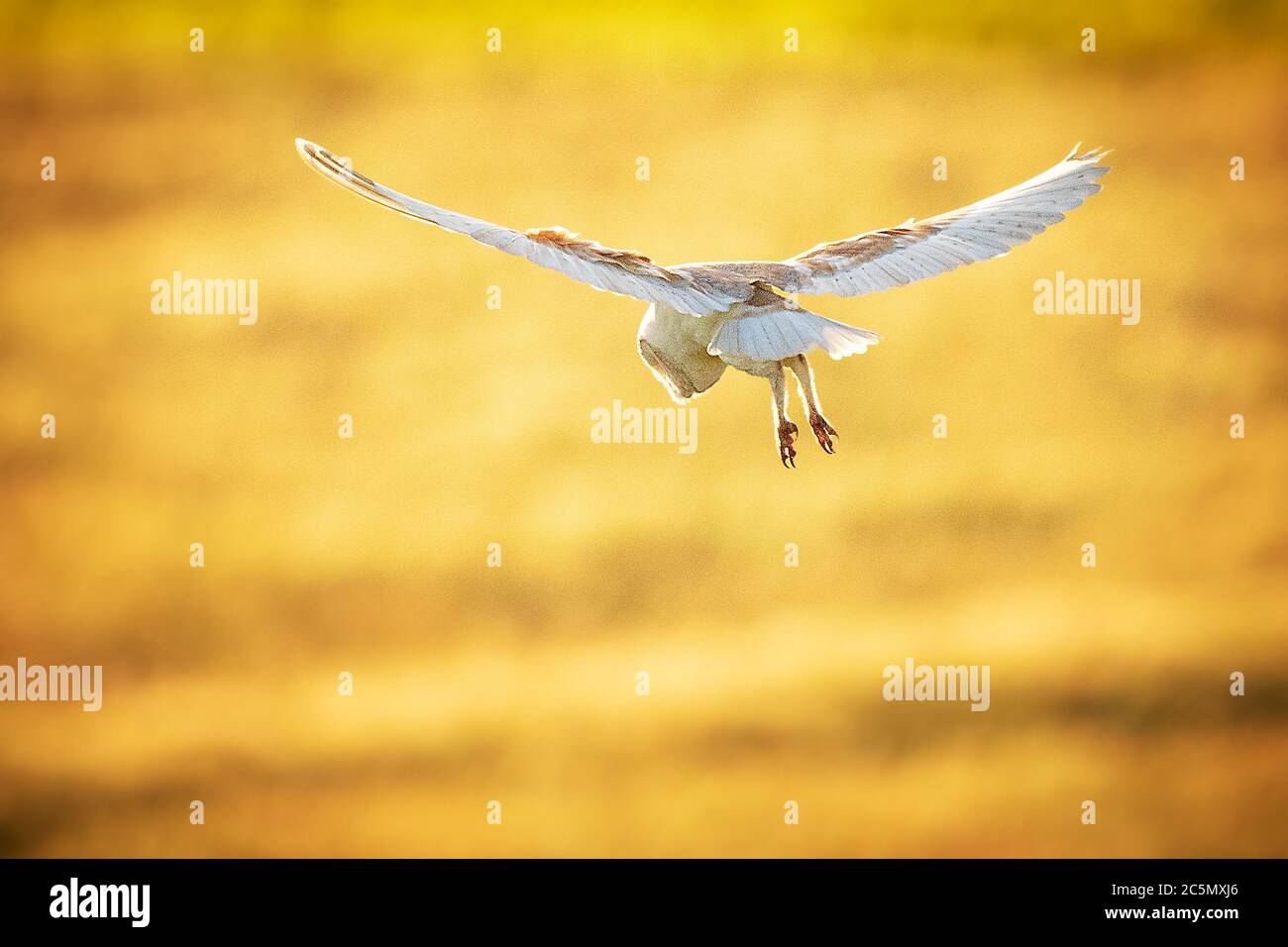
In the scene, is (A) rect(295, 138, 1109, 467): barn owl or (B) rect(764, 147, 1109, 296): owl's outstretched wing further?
(B) rect(764, 147, 1109, 296): owl's outstretched wing

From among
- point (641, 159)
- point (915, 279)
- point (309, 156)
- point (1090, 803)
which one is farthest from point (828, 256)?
point (1090, 803)

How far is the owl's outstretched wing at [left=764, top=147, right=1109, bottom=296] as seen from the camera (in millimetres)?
5441

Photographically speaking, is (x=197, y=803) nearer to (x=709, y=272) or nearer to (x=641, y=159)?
(x=641, y=159)

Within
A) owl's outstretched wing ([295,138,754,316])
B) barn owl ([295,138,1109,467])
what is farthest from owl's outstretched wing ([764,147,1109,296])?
owl's outstretched wing ([295,138,754,316])

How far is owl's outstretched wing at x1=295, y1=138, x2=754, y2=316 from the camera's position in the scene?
472 centimetres

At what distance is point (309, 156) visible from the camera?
4828mm

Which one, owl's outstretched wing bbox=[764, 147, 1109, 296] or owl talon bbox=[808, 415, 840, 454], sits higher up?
owl's outstretched wing bbox=[764, 147, 1109, 296]

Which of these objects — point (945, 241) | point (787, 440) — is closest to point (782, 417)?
point (787, 440)

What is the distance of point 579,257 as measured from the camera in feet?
16.1

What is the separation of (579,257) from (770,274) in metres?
0.70

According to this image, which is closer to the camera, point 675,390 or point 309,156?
point 309,156

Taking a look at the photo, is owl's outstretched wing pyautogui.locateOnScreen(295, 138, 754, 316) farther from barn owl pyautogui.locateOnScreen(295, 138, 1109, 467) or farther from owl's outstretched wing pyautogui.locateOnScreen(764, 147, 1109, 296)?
owl's outstretched wing pyautogui.locateOnScreen(764, 147, 1109, 296)

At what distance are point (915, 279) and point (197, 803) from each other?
492 inches

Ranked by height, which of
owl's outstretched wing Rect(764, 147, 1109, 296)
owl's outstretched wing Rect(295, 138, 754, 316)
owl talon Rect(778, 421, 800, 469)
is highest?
owl's outstretched wing Rect(764, 147, 1109, 296)
